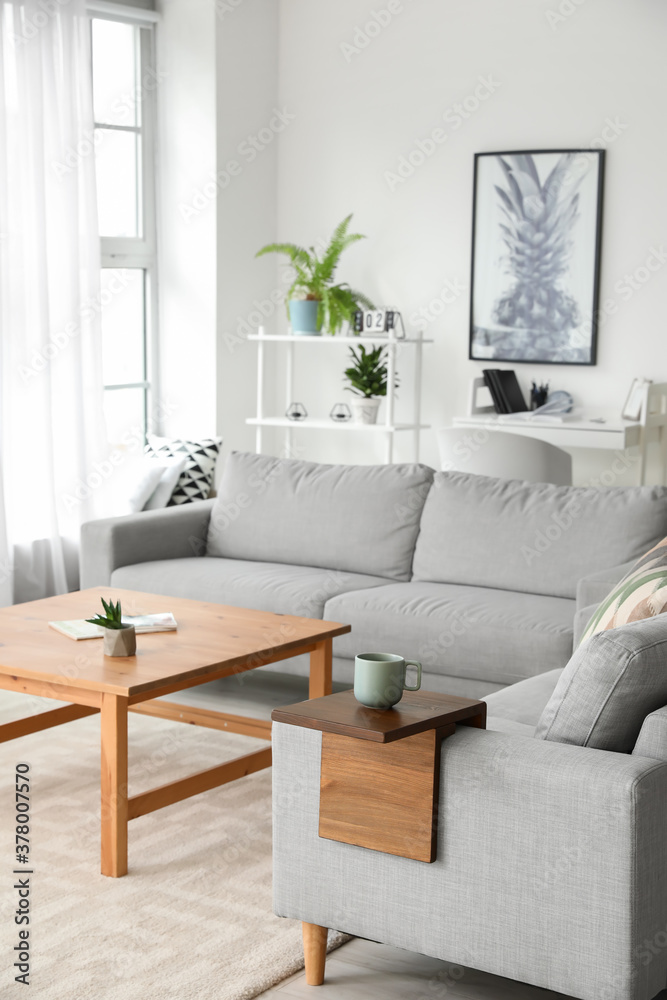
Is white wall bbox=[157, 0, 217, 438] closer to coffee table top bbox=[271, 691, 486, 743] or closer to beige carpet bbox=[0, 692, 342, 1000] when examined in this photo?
beige carpet bbox=[0, 692, 342, 1000]

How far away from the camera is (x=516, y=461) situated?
4.96 metres

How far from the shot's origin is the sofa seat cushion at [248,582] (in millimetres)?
4035

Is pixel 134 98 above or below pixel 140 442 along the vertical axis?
above

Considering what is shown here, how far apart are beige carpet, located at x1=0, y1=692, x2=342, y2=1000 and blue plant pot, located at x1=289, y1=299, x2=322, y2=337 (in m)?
2.88

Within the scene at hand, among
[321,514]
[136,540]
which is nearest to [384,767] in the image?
[321,514]

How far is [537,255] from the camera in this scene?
590 centimetres

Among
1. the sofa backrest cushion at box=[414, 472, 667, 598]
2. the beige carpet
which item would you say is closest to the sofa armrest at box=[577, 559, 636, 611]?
the sofa backrest cushion at box=[414, 472, 667, 598]

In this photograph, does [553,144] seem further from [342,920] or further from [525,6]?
[342,920]

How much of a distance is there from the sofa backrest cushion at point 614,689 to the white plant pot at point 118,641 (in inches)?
50.1

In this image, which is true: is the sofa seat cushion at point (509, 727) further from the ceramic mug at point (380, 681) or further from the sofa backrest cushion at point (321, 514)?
the sofa backrest cushion at point (321, 514)

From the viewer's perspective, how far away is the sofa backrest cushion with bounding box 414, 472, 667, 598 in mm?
3900

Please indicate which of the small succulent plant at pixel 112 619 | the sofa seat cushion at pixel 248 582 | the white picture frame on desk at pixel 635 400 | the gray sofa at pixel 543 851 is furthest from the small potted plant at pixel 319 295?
the gray sofa at pixel 543 851

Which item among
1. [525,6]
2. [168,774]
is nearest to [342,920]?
[168,774]

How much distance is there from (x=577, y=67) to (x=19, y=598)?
356 centimetres
